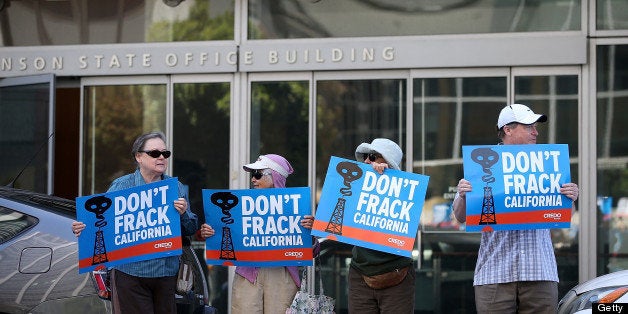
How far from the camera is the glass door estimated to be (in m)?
12.5

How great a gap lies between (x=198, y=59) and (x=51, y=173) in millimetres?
2122

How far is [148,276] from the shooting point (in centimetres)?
690

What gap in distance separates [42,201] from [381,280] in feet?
8.45

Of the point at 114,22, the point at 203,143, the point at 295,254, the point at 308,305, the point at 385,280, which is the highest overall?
the point at 114,22

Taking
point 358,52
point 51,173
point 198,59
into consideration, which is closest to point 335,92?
point 358,52

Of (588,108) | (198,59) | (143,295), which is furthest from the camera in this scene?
(198,59)

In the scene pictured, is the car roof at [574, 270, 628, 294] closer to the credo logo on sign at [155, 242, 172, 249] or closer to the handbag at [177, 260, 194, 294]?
the handbag at [177, 260, 194, 294]

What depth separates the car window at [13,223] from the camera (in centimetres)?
745

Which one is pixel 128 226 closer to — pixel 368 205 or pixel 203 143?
pixel 368 205

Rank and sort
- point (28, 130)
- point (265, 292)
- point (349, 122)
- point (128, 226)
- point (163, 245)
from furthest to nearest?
point (28, 130) → point (349, 122) → point (265, 292) → point (128, 226) → point (163, 245)

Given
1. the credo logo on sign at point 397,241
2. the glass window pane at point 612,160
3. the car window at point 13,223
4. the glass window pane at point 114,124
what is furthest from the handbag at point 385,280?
the glass window pane at point 114,124

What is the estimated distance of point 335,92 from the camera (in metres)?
12.0

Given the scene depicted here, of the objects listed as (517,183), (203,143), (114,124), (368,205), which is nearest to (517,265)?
(517,183)

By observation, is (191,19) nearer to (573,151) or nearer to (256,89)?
(256,89)
